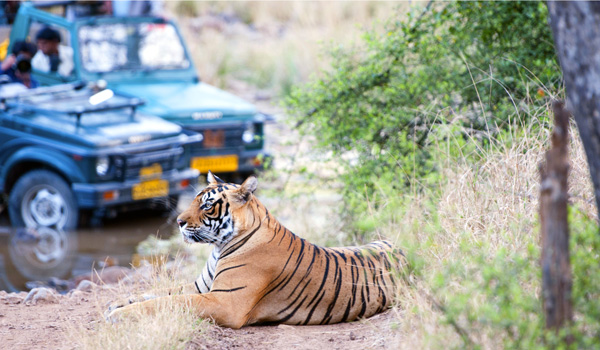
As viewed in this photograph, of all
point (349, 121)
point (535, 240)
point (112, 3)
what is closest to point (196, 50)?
point (112, 3)

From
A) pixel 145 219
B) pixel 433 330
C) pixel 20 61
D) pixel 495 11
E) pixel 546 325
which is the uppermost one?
pixel 495 11

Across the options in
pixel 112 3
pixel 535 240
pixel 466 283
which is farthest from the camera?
pixel 112 3

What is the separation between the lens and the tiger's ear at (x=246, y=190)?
4.52 metres

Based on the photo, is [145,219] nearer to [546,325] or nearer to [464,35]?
[464,35]

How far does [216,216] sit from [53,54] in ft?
19.5

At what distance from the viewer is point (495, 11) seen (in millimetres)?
6879

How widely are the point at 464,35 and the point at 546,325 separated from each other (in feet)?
14.4

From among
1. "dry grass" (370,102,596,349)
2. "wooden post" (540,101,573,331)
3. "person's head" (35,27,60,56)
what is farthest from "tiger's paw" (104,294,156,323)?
"person's head" (35,27,60,56)

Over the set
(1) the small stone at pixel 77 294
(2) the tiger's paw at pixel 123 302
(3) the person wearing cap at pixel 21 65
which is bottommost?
(1) the small stone at pixel 77 294

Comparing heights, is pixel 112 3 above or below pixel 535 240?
above

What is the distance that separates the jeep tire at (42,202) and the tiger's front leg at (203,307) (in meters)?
4.08

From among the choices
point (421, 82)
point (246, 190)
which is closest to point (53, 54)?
point (421, 82)

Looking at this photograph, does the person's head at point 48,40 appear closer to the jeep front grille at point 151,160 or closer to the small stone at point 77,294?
the jeep front grille at point 151,160

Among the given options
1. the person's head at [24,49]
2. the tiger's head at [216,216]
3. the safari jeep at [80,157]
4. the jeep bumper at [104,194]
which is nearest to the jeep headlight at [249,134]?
the safari jeep at [80,157]
